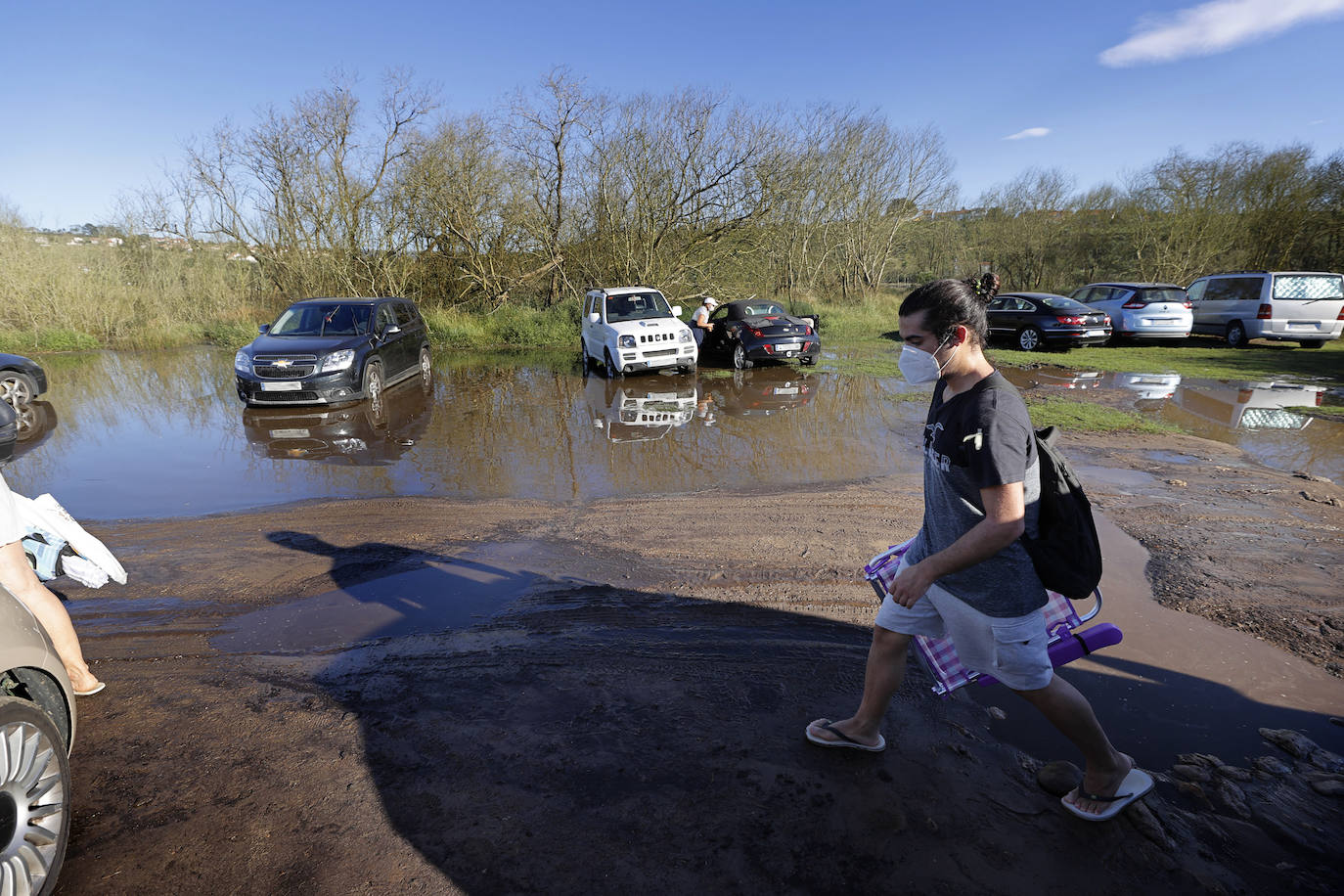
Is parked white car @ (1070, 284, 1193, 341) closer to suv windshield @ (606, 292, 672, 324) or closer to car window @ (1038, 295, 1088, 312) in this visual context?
car window @ (1038, 295, 1088, 312)

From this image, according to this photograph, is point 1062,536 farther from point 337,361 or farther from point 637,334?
point 637,334

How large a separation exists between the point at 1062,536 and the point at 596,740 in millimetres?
2087

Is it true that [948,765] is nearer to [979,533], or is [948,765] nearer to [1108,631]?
[1108,631]

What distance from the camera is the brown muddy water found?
725cm

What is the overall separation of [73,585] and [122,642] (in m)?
1.25

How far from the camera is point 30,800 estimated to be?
2.27 m

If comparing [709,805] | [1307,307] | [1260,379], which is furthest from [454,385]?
[1307,307]

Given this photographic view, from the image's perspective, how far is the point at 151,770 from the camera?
294cm

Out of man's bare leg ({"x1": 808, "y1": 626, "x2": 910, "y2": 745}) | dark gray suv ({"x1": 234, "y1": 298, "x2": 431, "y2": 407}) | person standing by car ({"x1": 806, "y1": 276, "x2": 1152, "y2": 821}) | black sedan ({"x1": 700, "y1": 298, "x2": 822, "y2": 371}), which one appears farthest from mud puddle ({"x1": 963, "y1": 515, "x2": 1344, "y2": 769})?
black sedan ({"x1": 700, "y1": 298, "x2": 822, "y2": 371})

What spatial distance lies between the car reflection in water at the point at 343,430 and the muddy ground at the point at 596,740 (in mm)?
3100

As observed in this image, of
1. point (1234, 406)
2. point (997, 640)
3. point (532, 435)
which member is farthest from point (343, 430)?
point (1234, 406)

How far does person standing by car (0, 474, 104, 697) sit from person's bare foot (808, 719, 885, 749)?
3159 mm

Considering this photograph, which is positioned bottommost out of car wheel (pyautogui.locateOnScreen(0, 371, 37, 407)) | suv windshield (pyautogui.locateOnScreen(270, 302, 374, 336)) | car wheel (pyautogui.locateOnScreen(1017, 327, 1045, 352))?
car wheel (pyautogui.locateOnScreen(1017, 327, 1045, 352))

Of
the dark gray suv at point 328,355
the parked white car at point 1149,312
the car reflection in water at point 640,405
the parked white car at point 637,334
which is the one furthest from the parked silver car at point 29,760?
Result: the parked white car at point 1149,312
